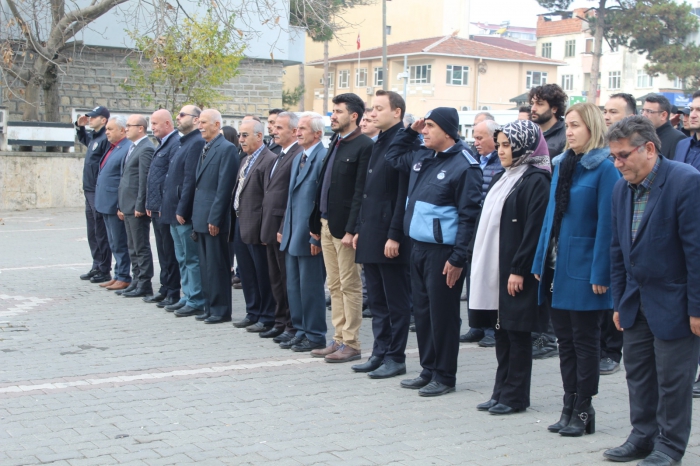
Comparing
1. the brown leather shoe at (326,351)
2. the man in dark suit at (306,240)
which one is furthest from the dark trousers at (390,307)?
the man in dark suit at (306,240)

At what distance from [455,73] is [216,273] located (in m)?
58.8

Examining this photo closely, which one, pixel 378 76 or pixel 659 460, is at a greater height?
pixel 378 76

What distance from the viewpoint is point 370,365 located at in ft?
23.8

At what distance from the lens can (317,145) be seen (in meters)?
8.14

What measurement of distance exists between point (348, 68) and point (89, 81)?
45.5m

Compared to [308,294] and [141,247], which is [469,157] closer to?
[308,294]

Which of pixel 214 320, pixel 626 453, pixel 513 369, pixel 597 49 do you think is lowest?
pixel 214 320

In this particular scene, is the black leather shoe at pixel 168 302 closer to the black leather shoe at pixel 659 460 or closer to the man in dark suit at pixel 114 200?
the man in dark suit at pixel 114 200

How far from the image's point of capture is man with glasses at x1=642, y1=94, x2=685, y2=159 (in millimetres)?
7779

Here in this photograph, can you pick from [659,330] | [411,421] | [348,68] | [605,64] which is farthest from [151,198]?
[605,64]

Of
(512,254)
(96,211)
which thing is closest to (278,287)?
(512,254)

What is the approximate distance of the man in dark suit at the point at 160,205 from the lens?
33.7ft

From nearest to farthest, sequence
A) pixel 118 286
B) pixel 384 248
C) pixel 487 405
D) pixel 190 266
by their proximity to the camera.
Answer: pixel 487 405
pixel 384 248
pixel 190 266
pixel 118 286

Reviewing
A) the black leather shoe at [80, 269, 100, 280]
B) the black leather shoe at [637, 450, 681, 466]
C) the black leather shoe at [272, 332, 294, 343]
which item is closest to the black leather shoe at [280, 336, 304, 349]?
the black leather shoe at [272, 332, 294, 343]
